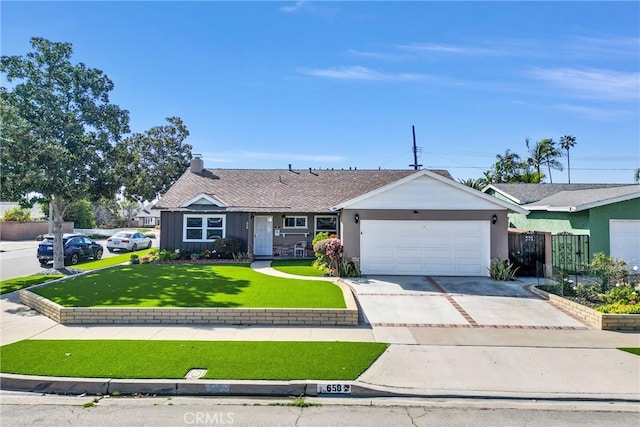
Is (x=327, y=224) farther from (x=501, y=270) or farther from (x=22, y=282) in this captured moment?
(x=22, y=282)

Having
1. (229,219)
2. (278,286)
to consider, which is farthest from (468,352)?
(229,219)

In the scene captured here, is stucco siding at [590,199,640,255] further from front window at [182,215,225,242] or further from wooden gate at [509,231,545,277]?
front window at [182,215,225,242]

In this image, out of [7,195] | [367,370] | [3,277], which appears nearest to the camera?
[367,370]

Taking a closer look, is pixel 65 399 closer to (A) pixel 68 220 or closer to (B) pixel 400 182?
(B) pixel 400 182

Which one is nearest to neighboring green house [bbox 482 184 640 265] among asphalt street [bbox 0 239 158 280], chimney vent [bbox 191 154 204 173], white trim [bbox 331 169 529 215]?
white trim [bbox 331 169 529 215]

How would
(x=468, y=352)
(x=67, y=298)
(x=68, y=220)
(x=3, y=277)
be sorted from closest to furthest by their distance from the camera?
(x=468, y=352), (x=67, y=298), (x=3, y=277), (x=68, y=220)

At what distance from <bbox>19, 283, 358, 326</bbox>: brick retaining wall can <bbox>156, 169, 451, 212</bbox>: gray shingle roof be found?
10.9 m

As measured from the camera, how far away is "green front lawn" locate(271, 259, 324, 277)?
15.2 m

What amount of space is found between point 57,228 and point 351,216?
13.1m

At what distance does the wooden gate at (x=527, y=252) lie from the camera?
575 inches

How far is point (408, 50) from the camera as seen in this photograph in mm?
13312

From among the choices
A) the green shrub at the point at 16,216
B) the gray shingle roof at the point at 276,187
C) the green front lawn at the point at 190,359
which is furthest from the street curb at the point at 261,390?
the green shrub at the point at 16,216

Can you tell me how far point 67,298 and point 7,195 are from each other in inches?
274

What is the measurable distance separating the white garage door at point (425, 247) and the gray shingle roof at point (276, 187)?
18.6 ft
